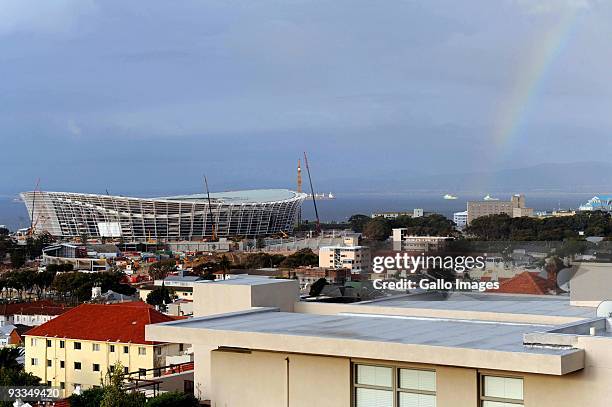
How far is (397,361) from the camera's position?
6.43 meters

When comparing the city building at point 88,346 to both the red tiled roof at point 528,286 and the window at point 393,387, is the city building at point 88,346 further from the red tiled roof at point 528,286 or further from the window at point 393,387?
the window at point 393,387

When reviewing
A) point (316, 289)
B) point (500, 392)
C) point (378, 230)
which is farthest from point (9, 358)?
point (378, 230)

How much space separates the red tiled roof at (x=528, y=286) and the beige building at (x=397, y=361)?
8.77m

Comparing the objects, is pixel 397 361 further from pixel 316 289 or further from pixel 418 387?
pixel 316 289

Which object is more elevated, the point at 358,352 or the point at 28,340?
the point at 358,352

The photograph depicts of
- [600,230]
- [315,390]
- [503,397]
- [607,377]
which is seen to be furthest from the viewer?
[600,230]

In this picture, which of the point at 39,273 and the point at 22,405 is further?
the point at 39,273

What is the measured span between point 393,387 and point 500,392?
713mm

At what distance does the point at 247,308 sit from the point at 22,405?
104 inches

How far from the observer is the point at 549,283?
57.4 feet

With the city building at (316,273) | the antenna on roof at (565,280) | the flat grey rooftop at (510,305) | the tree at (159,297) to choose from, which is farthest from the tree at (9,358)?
the city building at (316,273)

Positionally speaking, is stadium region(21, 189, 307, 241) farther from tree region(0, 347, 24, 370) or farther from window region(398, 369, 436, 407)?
window region(398, 369, 436, 407)

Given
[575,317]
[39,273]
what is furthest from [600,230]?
[575,317]

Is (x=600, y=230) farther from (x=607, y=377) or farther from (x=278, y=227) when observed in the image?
(x=607, y=377)
